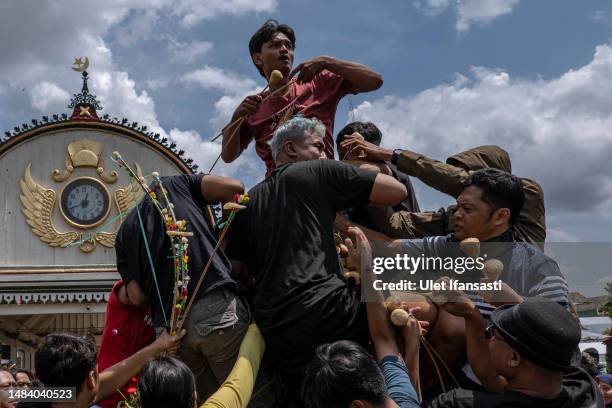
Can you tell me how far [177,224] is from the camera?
3244mm

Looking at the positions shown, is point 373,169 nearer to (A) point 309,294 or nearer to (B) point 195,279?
(A) point 309,294

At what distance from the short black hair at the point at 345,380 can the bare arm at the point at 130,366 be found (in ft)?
3.56

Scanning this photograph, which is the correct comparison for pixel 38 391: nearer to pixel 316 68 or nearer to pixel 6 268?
pixel 316 68

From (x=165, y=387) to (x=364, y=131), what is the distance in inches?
93.4

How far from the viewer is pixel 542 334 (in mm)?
2123

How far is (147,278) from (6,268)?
1696cm

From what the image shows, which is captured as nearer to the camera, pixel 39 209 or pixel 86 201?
pixel 39 209

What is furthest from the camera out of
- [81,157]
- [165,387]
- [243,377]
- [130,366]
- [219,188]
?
[81,157]

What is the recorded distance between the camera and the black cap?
212 cm

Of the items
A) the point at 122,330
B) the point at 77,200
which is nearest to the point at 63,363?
the point at 122,330

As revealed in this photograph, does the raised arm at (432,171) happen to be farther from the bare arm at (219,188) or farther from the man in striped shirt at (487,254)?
the bare arm at (219,188)

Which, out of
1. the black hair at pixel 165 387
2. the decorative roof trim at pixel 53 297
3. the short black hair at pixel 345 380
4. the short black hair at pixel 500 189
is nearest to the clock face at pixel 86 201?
the decorative roof trim at pixel 53 297

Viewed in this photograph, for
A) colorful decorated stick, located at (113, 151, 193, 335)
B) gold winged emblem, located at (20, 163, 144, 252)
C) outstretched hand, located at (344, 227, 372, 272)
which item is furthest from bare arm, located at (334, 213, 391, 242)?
gold winged emblem, located at (20, 163, 144, 252)

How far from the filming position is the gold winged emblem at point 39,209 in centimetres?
1923
